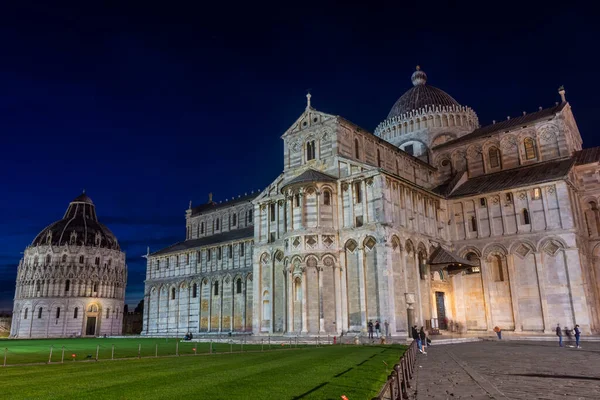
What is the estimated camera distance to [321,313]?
1371 inches

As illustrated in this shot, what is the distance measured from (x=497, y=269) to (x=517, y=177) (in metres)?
8.71

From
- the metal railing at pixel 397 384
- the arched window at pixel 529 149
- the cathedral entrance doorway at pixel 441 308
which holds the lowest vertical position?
the metal railing at pixel 397 384

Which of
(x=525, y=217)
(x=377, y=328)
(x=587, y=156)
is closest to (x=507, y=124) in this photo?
(x=587, y=156)

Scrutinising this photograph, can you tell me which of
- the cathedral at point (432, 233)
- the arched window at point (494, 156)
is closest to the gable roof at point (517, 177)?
the cathedral at point (432, 233)

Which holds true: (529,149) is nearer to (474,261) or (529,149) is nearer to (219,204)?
(474,261)

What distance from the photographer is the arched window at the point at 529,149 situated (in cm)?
4520

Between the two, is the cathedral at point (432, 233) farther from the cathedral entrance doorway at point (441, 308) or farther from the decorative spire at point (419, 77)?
the decorative spire at point (419, 77)

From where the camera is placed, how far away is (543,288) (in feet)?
122

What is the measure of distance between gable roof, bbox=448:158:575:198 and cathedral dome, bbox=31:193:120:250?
251 ft

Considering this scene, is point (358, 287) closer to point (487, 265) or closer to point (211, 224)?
point (487, 265)

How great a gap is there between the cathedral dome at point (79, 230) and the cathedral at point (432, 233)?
2546 inches

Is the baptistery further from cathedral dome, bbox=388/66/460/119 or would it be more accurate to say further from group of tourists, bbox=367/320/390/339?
group of tourists, bbox=367/320/390/339

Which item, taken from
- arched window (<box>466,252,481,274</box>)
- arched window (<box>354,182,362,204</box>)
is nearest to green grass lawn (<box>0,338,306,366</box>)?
arched window (<box>354,182,362,204</box>)

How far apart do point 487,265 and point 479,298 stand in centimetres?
298
